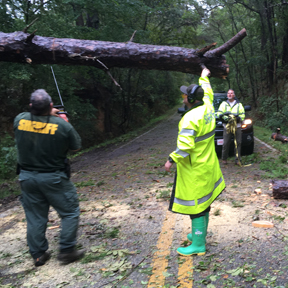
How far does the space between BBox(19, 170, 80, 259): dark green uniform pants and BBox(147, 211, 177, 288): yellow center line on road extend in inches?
42.0

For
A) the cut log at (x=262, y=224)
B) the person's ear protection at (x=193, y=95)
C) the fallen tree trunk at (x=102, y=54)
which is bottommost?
the cut log at (x=262, y=224)

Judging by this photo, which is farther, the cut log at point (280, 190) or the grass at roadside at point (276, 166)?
the grass at roadside at point (276, 166)

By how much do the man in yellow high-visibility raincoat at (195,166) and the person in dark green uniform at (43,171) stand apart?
1315 mm

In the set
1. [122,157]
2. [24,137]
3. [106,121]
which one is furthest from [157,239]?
[106,121]

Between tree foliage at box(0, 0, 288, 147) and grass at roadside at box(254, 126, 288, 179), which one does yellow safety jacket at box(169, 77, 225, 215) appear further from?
tree foliage at box(0, 0, 288, 147)

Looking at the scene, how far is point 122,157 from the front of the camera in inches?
446

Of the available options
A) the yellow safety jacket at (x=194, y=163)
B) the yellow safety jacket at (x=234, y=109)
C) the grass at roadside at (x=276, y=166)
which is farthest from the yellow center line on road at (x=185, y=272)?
the yellow safety jacket at (x=234, y=109)

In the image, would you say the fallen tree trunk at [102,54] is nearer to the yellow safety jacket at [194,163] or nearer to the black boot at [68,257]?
the yellow safety jacket at [194,163]

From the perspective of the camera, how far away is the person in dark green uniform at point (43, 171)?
3488mm

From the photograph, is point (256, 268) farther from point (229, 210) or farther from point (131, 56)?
point (131, 56)

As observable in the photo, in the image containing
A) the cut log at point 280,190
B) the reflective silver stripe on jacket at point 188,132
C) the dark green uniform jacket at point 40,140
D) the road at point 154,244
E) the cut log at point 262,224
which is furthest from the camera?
the cut log at point 280,190

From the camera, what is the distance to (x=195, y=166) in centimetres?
342

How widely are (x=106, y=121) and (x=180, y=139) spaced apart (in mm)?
17844

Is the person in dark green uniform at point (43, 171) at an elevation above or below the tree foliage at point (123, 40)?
below
